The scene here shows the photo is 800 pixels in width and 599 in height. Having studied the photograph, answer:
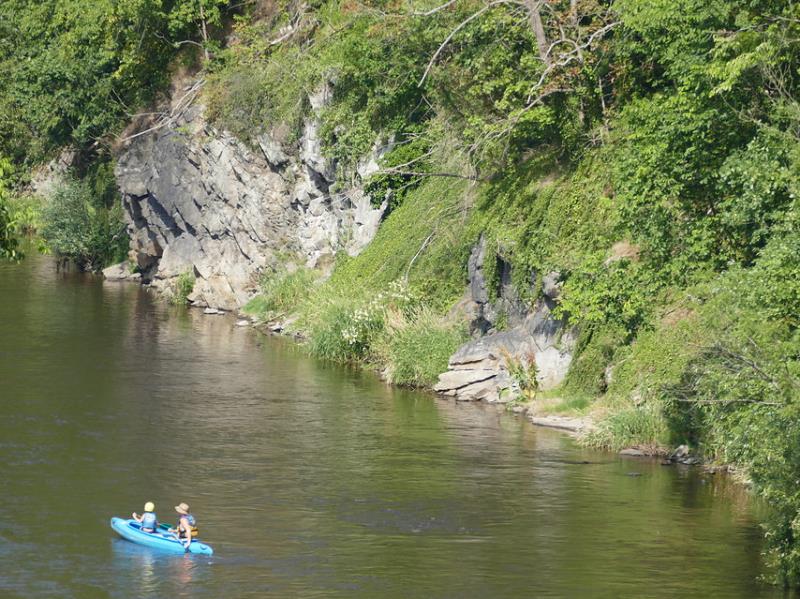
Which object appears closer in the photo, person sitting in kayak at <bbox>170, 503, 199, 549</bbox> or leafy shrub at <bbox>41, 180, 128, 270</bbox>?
person sitting in kayak at <bbox>170, 503, 199, 549</bbox>

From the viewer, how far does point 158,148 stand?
65.4 metres

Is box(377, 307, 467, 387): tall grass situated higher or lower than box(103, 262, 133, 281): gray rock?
lower

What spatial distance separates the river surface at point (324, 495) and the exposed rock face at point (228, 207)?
12610 mm

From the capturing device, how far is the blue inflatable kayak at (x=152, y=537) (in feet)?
92.1

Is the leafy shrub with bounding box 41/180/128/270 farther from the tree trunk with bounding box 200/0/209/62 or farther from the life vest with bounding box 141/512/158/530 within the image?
the life vest with bounding box 141/512/158/530

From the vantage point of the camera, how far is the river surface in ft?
88.0

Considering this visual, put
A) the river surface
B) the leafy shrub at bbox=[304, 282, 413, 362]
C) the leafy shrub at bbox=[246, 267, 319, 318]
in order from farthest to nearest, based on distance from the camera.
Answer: the leafy shrub at bbox=[246, 267, 319, 318], the leafy shrub at bbox=[304, 282, 413, 362], the river surface

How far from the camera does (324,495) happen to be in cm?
3191

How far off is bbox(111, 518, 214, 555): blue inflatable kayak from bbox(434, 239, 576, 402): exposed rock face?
15.8 metres

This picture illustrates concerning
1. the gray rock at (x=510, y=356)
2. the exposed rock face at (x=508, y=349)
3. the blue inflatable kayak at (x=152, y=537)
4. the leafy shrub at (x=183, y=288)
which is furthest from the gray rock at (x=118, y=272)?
the blue inflatable kayak at (x=152, y=537)

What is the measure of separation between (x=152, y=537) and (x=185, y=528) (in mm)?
785

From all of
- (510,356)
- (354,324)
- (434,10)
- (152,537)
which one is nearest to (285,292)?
(354,324)

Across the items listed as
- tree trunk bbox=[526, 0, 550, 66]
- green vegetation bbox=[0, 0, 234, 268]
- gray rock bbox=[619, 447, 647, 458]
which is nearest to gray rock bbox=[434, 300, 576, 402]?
gray rock bbox=[619, 447, 647, 458]

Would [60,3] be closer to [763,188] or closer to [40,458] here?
[40,458]
